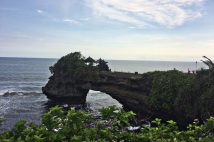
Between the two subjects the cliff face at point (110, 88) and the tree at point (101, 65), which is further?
the tree at point (101, 65)

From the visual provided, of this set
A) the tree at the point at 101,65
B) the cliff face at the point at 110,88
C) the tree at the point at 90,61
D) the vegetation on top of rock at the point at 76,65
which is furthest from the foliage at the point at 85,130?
the tree at the point at 90,61

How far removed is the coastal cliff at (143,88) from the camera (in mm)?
37531

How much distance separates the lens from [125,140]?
29.0ft

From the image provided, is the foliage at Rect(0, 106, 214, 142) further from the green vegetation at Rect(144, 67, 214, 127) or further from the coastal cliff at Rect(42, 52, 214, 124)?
the green vegetation at Rect(144, 67, 214, 127)

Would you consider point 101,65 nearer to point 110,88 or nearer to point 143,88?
point 110,88

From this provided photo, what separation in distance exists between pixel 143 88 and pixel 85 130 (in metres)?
39.9

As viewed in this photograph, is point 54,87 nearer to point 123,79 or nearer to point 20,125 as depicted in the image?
point 123,79

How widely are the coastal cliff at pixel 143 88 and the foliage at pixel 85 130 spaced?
17454 mm

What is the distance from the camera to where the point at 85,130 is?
8.13m

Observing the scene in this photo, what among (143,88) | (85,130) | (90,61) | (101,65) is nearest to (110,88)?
(143,88)

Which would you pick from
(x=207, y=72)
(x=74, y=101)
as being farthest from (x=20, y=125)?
(x=74, y=101)

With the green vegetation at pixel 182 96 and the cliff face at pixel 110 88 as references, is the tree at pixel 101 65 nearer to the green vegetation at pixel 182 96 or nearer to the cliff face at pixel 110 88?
the cliff face at pixel 110 88

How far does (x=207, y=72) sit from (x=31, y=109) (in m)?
31.0

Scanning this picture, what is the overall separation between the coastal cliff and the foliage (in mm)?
17454
